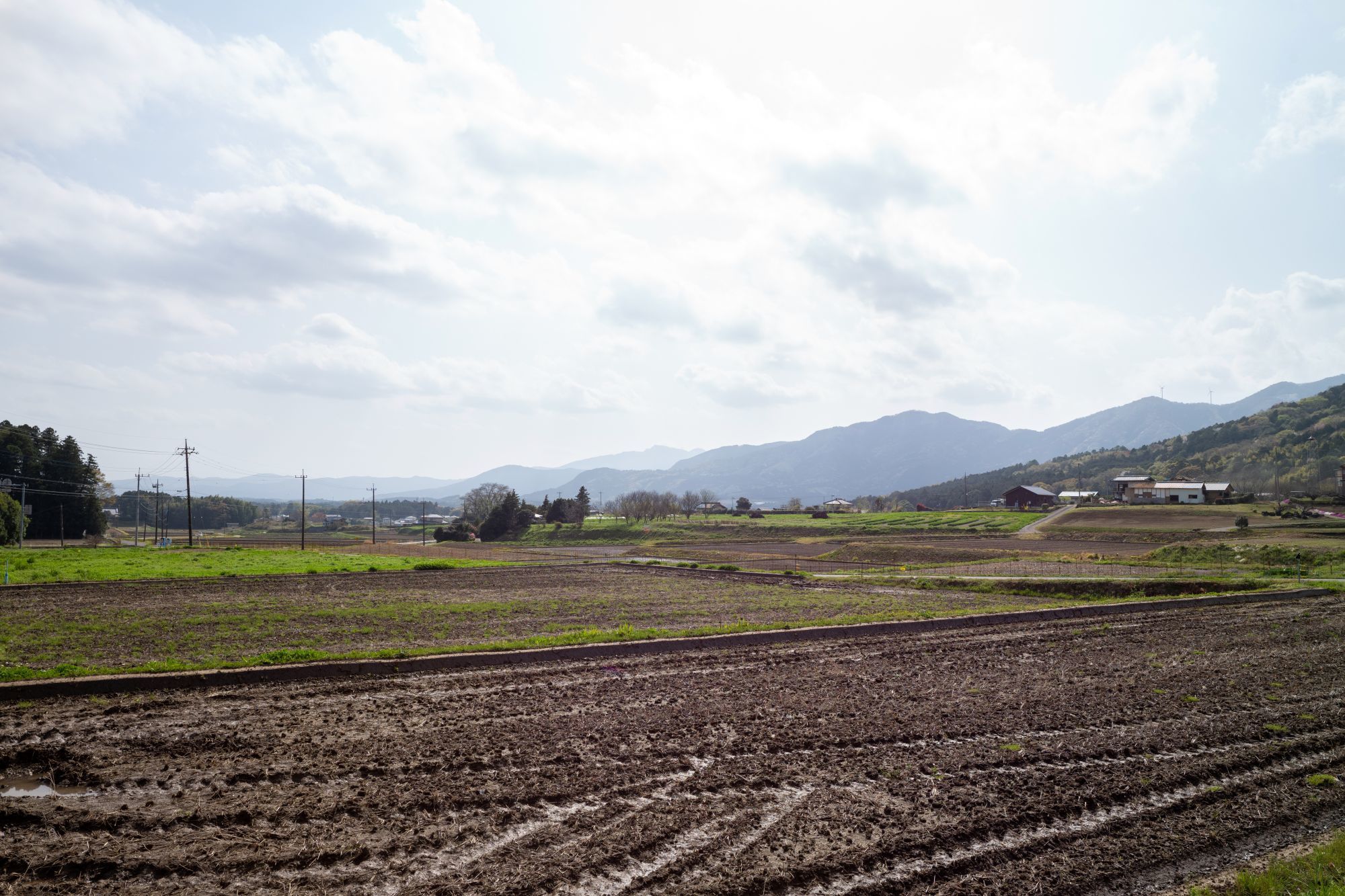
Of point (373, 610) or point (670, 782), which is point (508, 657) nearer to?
point (670, 782)

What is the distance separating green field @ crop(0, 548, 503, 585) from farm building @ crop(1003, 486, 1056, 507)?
99922mm

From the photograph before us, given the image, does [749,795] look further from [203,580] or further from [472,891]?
[203,580]

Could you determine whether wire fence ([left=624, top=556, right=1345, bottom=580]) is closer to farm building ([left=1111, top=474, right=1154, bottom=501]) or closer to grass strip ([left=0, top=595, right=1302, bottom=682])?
grass strip ([left=0, top=595, right=1302, bottom=682])

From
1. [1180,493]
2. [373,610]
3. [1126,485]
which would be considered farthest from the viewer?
[1126,485]

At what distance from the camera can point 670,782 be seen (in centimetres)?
801

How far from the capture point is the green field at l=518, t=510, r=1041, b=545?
91688 mm

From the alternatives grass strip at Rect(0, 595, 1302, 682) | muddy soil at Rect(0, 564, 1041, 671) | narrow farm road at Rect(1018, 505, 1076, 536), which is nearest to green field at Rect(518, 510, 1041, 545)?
narrow farm road at Rect(1018, 505, 1076, 536)

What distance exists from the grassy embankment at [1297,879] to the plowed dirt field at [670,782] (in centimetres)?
48

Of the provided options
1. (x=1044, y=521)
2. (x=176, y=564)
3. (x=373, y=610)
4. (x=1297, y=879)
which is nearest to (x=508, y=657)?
(x=373, y=610)

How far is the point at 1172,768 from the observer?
859cm

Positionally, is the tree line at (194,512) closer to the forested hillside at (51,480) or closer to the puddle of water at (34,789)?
the forested hillside at (51,480)

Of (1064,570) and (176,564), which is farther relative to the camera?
(1064,570)

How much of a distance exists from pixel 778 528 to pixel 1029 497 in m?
46.5

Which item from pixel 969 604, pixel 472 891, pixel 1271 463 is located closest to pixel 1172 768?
pixel 472 891
